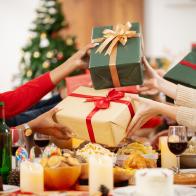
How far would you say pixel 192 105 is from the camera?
2.49m

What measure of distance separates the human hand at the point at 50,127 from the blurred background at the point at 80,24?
3.39 meters

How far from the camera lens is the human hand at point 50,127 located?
250 cm

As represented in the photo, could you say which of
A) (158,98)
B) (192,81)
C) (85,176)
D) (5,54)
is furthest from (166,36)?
(85,176)

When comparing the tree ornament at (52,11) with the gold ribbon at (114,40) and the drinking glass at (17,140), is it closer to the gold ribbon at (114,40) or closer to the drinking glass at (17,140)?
the gold ribbon at (114,40)

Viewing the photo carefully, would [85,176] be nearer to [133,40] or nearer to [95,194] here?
[95,194]

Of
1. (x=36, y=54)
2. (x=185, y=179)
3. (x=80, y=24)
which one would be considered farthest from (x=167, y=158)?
A: (x=80, y=24)

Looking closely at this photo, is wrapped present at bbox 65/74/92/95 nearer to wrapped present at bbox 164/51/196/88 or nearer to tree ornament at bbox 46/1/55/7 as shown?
wrapped present at bbox 164/51/196/88

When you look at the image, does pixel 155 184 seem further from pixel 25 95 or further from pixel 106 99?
pixel 25 95

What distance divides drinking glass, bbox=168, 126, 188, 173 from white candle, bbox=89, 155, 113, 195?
44 centimetres

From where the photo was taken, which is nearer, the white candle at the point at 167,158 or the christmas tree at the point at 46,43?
the white candle at the point at 167,158

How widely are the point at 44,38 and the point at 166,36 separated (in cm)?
307

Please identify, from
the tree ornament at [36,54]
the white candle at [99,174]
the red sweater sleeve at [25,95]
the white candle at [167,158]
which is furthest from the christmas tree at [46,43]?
the white candle at [99,174]

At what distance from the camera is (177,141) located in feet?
7.08

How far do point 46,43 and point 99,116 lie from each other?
3958 millimetres
